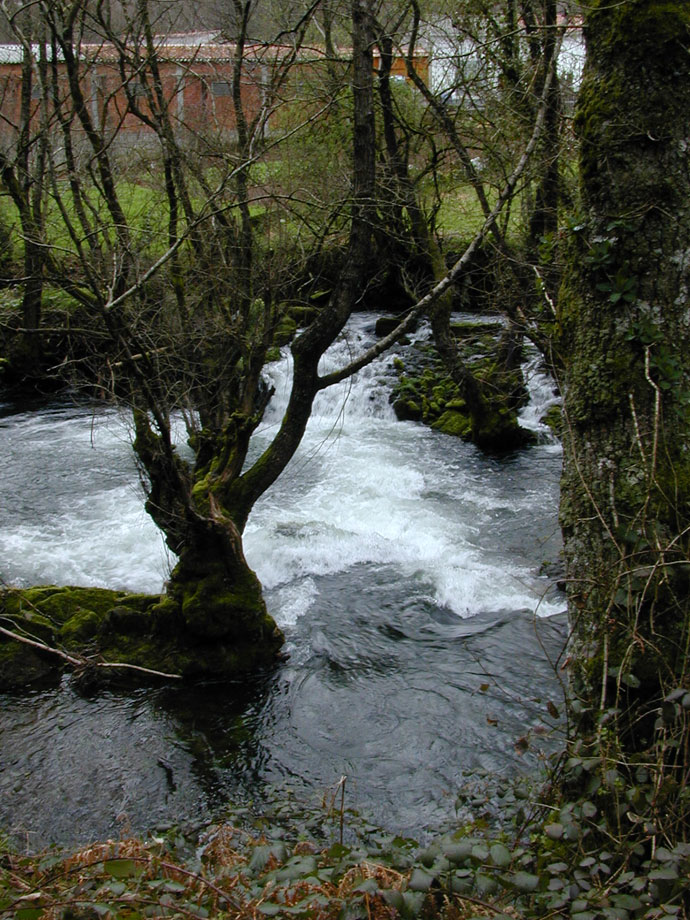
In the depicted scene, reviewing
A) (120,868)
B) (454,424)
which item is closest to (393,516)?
(454,424)

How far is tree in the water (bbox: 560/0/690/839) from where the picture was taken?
136 inches

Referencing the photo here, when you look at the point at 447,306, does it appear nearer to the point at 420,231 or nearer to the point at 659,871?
the point at 420,231

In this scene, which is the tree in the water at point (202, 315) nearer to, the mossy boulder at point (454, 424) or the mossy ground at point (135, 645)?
the mossy ground at point (135, 645)

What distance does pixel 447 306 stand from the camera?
12164 mm

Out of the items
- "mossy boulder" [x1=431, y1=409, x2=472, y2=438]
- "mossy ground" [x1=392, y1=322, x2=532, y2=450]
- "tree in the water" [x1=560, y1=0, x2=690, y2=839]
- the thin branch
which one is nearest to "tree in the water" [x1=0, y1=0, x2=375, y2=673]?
the thin branch

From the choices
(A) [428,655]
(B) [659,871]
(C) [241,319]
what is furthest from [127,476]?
(B) [659,871]

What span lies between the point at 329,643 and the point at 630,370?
4709mm

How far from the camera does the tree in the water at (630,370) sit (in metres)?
3.44

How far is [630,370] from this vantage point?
372 cm

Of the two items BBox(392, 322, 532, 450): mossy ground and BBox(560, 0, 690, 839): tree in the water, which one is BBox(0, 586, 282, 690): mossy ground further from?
BBox(392, 322, 532, 450): mossy ground

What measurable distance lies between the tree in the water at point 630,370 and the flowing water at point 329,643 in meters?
0.89

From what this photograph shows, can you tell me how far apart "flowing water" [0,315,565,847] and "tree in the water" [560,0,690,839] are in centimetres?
89

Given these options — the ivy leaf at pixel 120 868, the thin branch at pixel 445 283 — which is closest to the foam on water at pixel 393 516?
the thin branch at pixel 445 283

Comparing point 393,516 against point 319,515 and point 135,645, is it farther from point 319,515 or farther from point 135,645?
point 135,645
